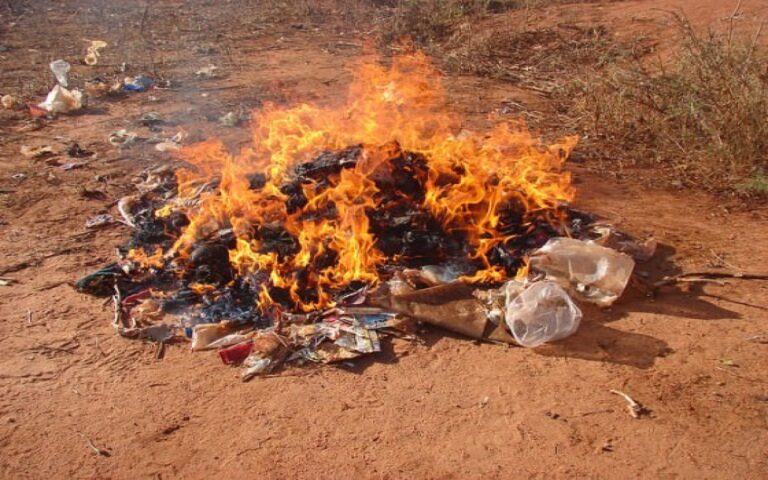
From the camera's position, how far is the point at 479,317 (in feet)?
13.3

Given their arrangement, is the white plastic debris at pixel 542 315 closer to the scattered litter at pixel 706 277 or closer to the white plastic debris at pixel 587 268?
the white plastic debris at pixel 587 268

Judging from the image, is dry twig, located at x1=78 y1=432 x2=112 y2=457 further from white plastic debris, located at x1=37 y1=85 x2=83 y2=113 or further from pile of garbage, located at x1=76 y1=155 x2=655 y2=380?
white plastic debris, located at x1=37 y1=85 x2=83 y2=113

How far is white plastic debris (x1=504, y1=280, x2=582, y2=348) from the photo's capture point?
3842 mm

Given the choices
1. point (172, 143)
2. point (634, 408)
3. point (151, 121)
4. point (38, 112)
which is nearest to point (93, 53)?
point (38, 112)

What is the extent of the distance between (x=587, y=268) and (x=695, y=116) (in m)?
2.69

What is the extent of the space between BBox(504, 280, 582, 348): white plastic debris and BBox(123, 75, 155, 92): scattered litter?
295 inches

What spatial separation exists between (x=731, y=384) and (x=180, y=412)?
3026 millimetres

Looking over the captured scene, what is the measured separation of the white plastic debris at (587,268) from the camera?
416 centimetres

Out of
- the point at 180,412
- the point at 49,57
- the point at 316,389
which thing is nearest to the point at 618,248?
the point at 316,389

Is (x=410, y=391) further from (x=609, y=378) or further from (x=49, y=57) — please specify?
(x=49, y=57)

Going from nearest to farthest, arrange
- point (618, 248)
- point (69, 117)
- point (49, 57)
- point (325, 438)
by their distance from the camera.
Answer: point (325, 438) < point (618, 248) < point (69, 117) < point (49, 57)

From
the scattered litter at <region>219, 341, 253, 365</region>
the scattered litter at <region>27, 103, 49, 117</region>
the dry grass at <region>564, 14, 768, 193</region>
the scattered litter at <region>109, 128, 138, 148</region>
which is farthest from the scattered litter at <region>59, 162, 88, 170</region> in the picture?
the dry grass at <region>564, 14, 768, 193</region>

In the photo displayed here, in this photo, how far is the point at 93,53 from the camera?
10594 millimetres

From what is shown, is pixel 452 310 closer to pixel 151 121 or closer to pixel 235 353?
pixel 235 353
